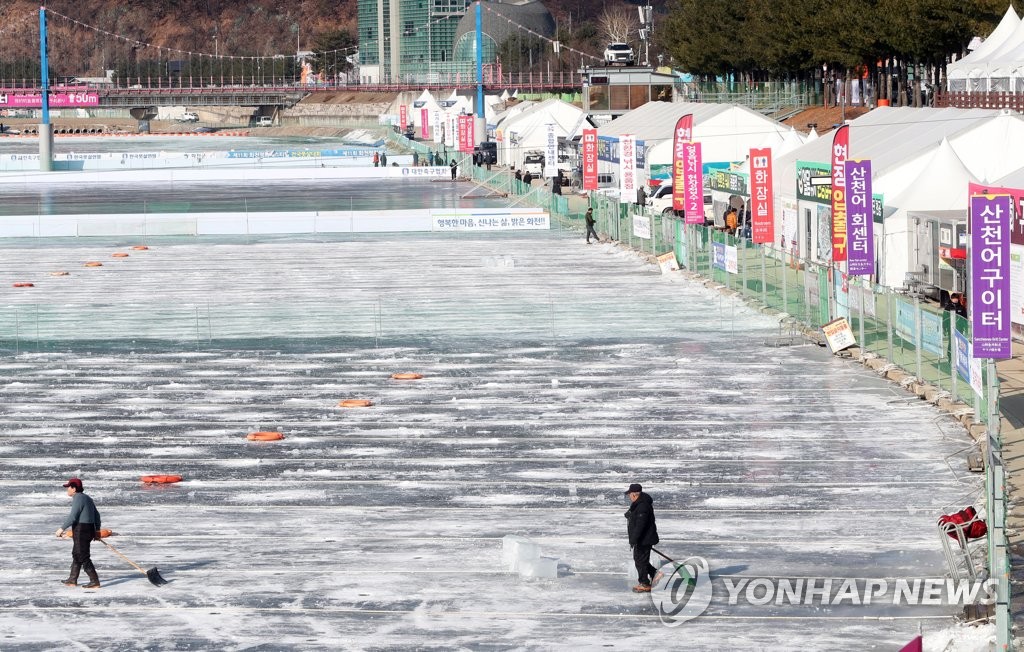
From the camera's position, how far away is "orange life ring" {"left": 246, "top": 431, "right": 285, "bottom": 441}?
24.1m

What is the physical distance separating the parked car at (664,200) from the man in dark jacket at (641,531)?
3937 centimetres

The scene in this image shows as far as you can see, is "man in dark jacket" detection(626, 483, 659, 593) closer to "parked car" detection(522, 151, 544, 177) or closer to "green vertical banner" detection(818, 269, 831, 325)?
"green vertical banner" detection(818, 269, 831, 325)

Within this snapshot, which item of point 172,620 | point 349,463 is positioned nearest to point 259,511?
→ point 349,463

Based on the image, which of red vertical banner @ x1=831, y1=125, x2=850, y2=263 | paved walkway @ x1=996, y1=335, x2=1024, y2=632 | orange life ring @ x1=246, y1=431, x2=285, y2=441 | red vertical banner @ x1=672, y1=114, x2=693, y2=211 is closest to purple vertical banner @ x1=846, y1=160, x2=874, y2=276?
red vertical banner @ x1=831, y1=125, x2=850, y2=263

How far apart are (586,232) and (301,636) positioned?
40545 mm

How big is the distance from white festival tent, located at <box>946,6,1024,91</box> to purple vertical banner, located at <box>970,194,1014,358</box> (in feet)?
110

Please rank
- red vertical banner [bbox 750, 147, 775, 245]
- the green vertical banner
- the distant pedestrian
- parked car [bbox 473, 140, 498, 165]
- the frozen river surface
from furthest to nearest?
parked car [bbox 473, 140, 498, 165], the distant pedestrian, red vertical banner [bbox 750, 147, 775, 245], the green vertical banner, the frozen river surface

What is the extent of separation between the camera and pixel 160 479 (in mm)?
21516

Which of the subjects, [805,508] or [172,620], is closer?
[172,620]

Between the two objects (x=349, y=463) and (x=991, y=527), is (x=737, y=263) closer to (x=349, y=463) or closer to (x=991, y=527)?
(x=349, y=463)

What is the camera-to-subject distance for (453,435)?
2438 centimetres

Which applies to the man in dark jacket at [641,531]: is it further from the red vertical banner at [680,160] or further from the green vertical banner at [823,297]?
the red vertical banner at [680,160]

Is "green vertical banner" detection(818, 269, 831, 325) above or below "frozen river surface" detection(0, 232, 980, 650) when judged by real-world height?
above

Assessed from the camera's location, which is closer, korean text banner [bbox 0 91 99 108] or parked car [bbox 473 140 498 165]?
parked car [bbox 473 140 498 165]
